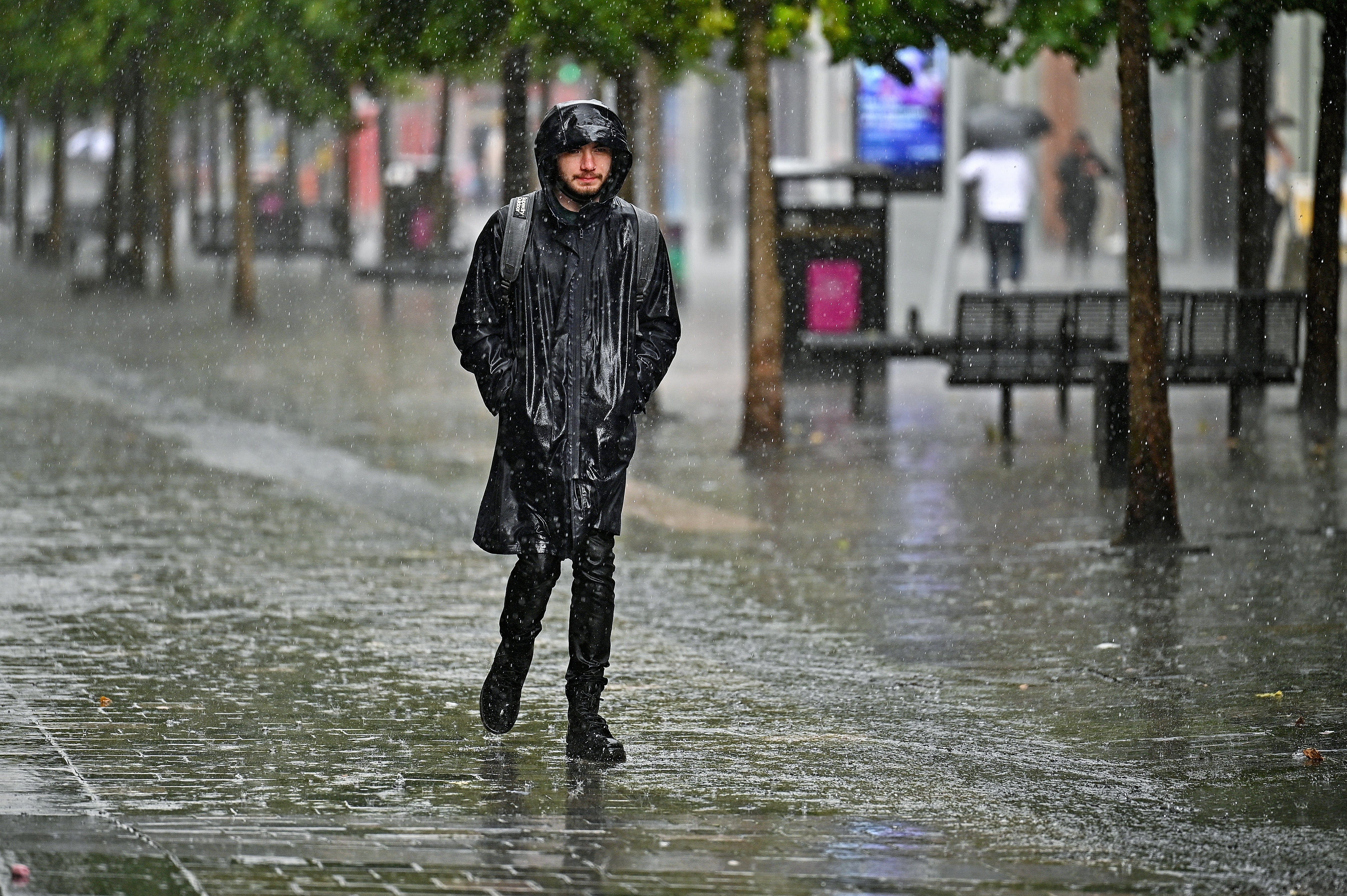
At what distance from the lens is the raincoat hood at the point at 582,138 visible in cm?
620

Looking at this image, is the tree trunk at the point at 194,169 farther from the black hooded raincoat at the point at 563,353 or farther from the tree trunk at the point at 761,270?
the black hooded raincoat at the point at 563,353

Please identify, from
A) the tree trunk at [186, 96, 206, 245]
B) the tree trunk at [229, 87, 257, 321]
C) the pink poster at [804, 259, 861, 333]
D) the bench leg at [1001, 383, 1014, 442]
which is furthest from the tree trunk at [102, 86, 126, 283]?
the bench leg at [1001, 383, 1014, 442]

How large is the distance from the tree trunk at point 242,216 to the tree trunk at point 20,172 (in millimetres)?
13453

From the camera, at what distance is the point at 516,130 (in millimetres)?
18188

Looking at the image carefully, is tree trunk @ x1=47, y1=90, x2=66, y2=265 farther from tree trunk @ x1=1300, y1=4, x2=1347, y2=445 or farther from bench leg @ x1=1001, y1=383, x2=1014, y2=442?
tree trunk @ x1=1300, y1=4, x2=1347, y2=445

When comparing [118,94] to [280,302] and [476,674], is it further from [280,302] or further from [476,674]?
[476,674]

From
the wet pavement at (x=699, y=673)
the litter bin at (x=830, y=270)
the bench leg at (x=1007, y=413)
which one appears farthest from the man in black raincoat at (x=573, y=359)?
the litter bin at (x=830, y=270)

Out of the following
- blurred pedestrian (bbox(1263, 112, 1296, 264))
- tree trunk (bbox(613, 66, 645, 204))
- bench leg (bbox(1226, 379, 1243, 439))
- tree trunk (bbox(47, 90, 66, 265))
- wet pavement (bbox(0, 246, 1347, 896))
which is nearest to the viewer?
wet pavement (bbox(0, 246, 1347, 896))

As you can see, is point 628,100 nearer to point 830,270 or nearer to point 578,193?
point 830,270

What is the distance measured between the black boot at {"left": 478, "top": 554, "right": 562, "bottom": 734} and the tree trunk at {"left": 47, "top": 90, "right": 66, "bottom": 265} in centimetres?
3003

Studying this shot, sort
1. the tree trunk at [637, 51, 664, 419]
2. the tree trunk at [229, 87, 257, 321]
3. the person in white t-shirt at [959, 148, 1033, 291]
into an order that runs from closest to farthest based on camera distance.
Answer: the person in white t-shirt at [959, 148, 1033, 291]
the tree trunk at [229, 87, 257, 321]
the tree trunk at [637, 51, 664, 419]

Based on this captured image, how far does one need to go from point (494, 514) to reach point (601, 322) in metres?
0.57

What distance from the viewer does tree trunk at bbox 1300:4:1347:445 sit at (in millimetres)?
14188

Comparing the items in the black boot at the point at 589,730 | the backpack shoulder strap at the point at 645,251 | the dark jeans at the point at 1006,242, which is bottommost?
the black boot at the point at 589,730
